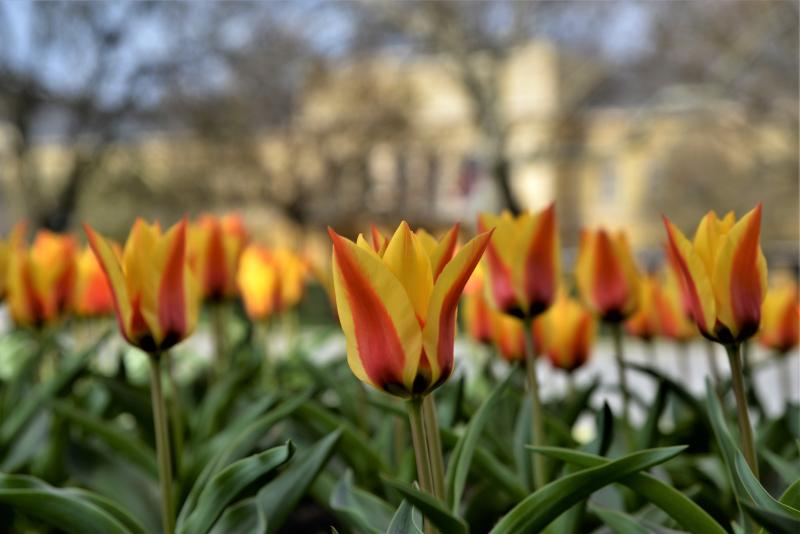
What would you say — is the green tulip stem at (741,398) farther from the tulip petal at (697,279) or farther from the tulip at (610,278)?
the tulip at (610,278)

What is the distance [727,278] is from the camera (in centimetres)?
115

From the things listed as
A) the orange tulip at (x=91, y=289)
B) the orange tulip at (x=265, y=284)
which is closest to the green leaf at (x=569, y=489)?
the orange tulip at (x=91, y=289)

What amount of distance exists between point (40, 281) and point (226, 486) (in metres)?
1.23

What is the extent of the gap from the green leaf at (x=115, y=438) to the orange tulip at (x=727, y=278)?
1019 millimetres

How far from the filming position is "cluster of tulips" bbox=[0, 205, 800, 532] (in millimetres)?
976


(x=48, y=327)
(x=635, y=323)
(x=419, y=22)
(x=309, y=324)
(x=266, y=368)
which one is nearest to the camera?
(x=48, y=327)

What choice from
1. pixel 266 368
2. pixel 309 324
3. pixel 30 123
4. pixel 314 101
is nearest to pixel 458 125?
pixel 314 101

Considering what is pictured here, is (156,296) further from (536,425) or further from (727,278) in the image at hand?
(727,278)

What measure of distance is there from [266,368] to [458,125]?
3247 cm

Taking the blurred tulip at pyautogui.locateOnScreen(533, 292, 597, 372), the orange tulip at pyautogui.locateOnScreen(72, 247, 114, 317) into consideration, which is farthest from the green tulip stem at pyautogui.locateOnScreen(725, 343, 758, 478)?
the orange tulip at pyautogui.locateOnScreen(72, 247, 114, 317)

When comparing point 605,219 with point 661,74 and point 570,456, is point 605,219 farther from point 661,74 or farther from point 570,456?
point 570,456

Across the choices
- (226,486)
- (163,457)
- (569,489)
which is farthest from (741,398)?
(163,457)

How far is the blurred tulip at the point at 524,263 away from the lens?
1.55 meters

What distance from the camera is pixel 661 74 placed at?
757 inches
